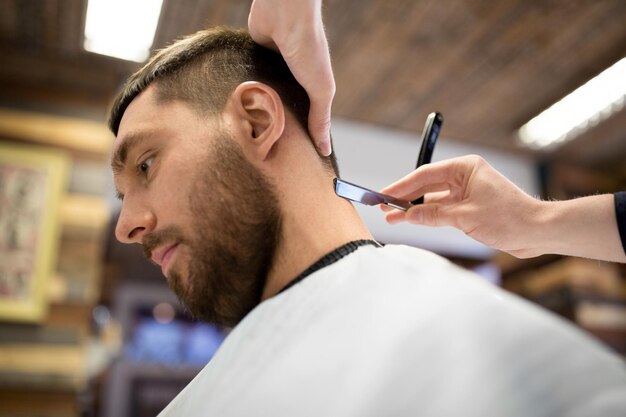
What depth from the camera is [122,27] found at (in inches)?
125

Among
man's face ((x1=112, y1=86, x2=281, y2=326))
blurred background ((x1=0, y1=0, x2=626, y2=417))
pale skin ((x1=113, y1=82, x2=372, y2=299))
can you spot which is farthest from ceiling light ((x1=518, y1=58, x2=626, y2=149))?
man's face ((x1=112, y1=86, x2=281, y2=326))

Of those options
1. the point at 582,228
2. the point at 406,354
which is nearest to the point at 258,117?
the point at 406,354

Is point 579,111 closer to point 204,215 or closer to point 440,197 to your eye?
point 440,197

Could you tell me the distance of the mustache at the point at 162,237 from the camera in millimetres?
1110

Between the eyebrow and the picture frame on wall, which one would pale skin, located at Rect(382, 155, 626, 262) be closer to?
the eyebrow

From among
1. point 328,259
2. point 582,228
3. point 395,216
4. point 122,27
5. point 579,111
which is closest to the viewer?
point 328,259

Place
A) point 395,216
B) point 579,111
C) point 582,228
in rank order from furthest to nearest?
point 579,111 < point 395,216 < point 582,228

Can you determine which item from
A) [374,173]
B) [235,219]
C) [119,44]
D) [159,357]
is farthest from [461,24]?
[159,357]

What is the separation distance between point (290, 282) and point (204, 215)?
21 cm

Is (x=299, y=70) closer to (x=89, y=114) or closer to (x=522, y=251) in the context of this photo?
(x=522, y=251)

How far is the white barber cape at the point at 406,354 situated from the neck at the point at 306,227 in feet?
0.28

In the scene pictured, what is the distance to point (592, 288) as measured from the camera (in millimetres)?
4598

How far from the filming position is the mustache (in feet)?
3.64

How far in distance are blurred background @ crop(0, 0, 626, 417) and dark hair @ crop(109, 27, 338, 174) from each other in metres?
1.86
